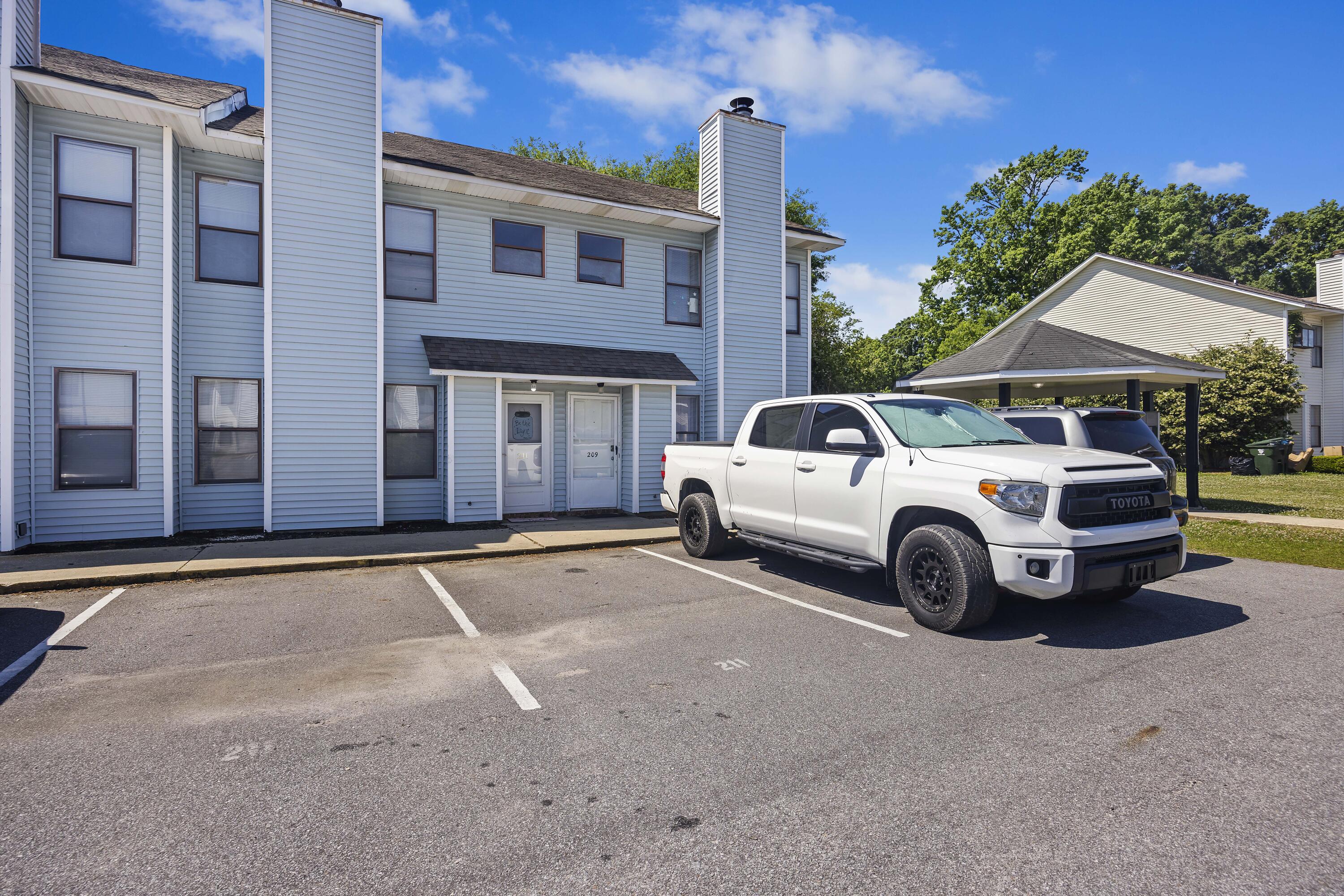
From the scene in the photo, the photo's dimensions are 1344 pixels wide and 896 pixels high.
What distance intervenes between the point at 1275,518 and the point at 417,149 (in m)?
17.1

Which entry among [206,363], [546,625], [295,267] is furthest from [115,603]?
[295,267]

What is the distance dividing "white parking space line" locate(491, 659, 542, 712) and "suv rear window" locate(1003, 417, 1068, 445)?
632 cm

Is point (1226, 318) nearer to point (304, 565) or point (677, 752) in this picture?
point (677, 752)

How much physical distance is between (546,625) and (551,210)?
9.96m

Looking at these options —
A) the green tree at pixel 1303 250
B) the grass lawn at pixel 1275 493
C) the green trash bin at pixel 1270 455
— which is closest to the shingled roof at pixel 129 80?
the grass lawn at pixel 1275 493

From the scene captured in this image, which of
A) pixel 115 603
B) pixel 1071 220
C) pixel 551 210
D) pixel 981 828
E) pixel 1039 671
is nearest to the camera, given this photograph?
pixel 981 828

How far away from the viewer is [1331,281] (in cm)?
2758

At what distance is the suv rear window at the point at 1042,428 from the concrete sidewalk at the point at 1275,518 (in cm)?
618

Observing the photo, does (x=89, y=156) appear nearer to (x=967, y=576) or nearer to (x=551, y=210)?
(x=551, y=210)

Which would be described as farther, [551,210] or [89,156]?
[551,210]

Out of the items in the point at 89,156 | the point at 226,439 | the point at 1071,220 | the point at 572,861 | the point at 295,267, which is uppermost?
the point at 1071,220

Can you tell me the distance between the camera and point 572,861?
268 centimetres

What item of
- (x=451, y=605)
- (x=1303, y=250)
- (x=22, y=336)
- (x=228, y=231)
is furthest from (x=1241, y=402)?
(x=1303, y=250)

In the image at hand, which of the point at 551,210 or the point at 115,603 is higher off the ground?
the point at 551,210
